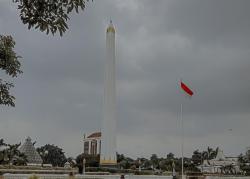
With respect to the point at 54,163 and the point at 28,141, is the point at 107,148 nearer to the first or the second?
the point at 28,141

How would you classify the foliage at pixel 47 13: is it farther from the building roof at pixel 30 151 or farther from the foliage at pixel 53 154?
the foliage at pixel 53 154

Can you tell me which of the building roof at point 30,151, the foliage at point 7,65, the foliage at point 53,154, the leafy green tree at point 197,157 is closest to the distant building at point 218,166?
the leafy green tree at point 197,157

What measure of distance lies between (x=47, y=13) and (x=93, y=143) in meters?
122

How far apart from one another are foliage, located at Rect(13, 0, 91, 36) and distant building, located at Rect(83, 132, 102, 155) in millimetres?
116240

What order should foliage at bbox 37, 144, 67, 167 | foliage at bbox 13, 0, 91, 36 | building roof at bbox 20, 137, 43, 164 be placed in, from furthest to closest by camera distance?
foliage at bbox 37, 144, 67, 167
building roof at bbox 20, 137, 43, 164
foliage at bbox 13, 0, 91, 36

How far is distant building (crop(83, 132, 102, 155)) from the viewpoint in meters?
121

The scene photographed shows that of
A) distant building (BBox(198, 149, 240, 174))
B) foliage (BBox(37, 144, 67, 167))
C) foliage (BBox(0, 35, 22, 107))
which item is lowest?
distant building (BBox(198, 149, 240, 174))

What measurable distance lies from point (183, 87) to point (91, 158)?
52.6m

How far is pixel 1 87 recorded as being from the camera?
17.4 ft

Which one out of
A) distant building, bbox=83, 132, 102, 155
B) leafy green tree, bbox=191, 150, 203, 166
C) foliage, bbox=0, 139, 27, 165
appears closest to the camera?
foliage, bbox=0, 139, 27, 165

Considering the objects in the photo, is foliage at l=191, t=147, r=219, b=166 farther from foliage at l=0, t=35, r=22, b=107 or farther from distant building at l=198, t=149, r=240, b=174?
foliage at l=0, t=35, r=22, b=107

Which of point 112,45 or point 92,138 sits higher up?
point 112,45

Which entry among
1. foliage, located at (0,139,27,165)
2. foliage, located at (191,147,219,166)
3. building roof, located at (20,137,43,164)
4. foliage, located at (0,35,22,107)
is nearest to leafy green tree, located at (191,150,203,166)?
foliage, located at (191,147,219,166)

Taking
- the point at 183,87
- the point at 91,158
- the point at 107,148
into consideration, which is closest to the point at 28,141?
the point at 91,158
